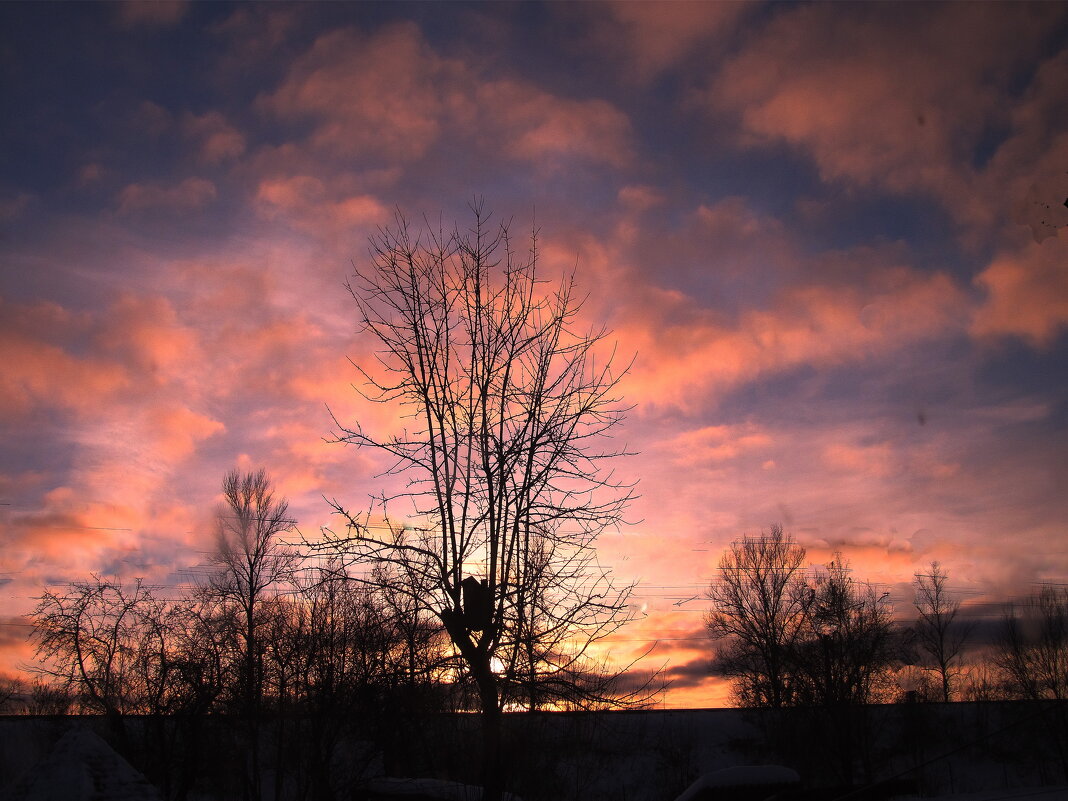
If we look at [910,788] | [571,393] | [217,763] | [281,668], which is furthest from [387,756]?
[571,393]

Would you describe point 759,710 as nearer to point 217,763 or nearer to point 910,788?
point 217,763

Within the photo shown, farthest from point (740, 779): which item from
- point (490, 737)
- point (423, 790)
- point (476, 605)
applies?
point (476, 605)

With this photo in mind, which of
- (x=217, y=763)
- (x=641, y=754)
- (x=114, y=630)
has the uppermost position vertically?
(x=114, y=630)

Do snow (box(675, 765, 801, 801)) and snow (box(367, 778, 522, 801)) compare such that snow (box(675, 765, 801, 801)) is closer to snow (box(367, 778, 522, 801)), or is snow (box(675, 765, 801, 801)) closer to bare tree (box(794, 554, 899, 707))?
snow (box(367, 778, 522, 801))

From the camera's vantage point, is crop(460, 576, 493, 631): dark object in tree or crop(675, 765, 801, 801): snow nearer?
crop(460, 576, 493, 631): dark object in tree

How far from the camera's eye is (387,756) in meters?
24.0

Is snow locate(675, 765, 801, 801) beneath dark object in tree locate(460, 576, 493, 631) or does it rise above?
beneath

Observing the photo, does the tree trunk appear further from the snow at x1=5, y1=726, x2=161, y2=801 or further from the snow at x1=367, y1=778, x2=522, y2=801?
the snow at x1=5, y1=726, x2=161, y2=801

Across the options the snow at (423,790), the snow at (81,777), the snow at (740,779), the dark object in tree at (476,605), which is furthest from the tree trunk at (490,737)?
the snow at (740,779)

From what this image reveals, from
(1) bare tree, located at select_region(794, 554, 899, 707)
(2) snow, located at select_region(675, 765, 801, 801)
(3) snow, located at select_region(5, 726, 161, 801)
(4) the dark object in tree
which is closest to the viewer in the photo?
(3) snow, located at select_region(5, 726, 161, 801)

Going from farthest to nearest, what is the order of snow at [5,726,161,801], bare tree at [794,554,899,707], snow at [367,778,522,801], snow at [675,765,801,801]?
bare tree at [794,554,899,707] < snow at [675,765,801,801] < snow at [367,778,522,801] < snow at [5,726,161,801]

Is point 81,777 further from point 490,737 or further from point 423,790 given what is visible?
point 423,790

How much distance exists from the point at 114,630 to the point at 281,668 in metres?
5.64

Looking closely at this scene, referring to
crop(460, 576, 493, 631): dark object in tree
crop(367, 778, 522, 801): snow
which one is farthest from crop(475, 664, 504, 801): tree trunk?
crop(367, 778, 522, 801): snow
